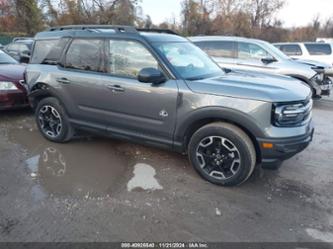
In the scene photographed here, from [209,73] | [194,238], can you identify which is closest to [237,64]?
[209,73]

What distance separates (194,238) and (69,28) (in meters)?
3.83

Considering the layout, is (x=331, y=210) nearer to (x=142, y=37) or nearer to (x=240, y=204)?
(x=240, y=204)

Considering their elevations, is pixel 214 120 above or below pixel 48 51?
below

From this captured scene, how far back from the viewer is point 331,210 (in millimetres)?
3377

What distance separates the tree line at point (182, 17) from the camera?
113 ft

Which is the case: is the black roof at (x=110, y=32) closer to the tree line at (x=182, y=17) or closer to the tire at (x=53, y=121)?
the tire at (x=53, y=121)

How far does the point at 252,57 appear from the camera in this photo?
8.87 m

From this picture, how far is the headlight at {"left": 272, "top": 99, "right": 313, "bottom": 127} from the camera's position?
135 inches

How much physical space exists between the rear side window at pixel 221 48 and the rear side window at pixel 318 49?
22.2 ft

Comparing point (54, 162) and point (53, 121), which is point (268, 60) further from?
point (54, 162)

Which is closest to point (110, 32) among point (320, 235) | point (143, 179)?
point (143, 179)

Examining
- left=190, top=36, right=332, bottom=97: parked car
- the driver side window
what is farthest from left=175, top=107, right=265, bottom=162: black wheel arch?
the driver side window

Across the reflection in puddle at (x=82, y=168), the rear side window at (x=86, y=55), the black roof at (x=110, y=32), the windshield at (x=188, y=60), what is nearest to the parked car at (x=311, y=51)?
the windshield at (x=188, y=60)

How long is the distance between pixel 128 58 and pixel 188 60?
834 mm
